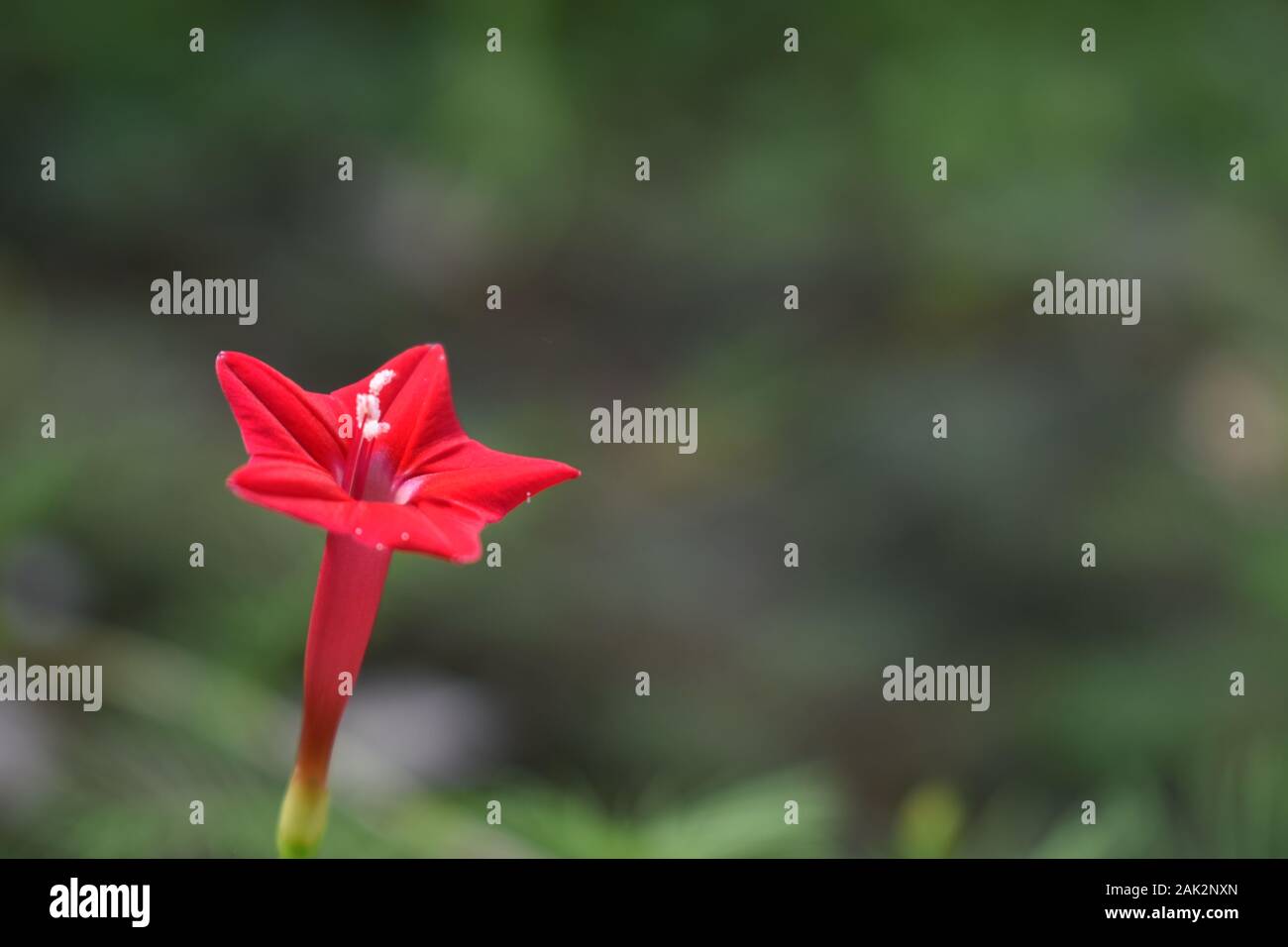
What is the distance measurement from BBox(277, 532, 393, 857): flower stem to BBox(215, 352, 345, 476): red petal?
44 mm

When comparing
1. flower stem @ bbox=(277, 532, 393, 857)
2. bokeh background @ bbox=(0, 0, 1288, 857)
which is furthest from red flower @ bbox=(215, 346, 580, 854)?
bokeh background @ bbox=(0, 0, 1288, 857)

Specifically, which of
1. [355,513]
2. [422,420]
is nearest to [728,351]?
[422,420]

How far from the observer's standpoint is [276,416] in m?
0.54

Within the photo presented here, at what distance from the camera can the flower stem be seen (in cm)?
54

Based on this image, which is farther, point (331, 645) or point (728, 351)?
point (728, 351)

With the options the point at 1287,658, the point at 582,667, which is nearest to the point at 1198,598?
the point at 1287,658

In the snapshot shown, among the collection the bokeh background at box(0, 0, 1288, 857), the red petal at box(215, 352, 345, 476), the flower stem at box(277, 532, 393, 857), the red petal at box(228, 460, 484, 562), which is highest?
the bokeh background at box(0, 0, 1288, 857)

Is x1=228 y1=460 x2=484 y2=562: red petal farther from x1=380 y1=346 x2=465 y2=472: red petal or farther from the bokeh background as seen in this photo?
the bokeh background

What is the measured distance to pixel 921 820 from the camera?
780 millimetres

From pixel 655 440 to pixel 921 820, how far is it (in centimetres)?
106

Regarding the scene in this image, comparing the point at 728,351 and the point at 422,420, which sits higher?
the point at 728,351

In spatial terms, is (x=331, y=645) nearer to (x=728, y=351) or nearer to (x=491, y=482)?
(x=491, y=482)

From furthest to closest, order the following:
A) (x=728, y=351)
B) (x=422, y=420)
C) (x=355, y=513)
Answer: (x=728, y=351) < (x=422, y=420) < (x=355, y=513)

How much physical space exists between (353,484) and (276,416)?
52 mm
